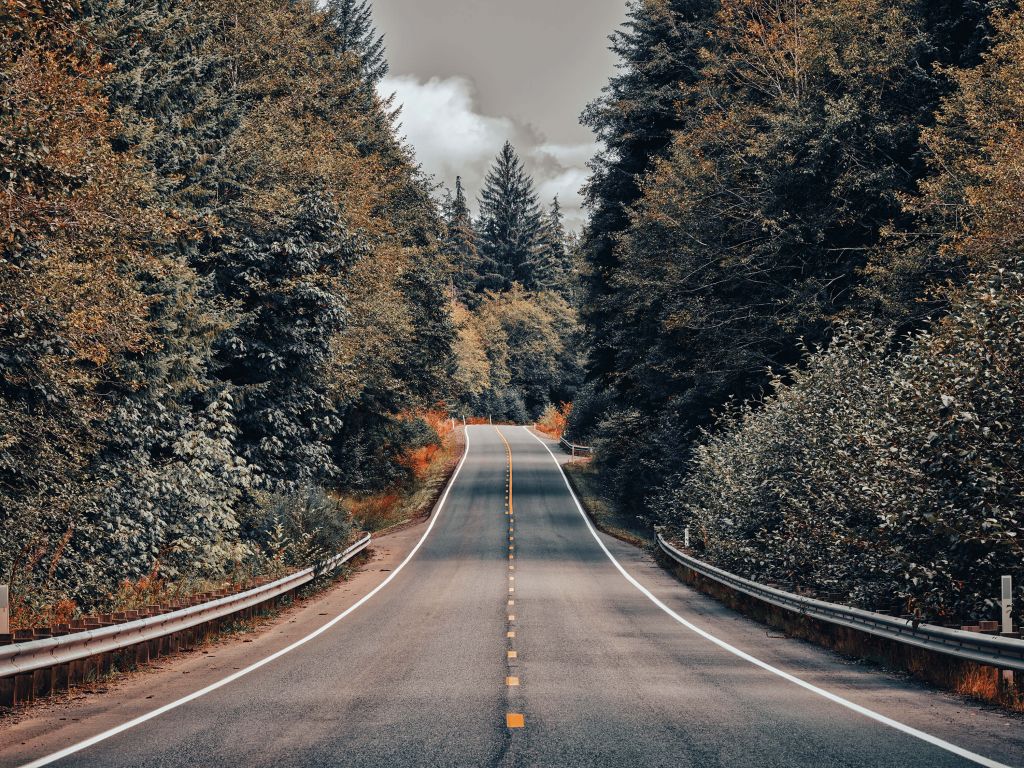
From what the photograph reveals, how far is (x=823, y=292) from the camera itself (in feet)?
108

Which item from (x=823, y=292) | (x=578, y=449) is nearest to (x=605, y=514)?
(x=823, y=292)

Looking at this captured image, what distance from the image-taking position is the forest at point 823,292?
12.9 meters

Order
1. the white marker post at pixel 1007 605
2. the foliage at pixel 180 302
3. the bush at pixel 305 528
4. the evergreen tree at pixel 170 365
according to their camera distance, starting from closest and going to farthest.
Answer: the white marker post at pixel 1007 605, the foliage at pixel 180 302, the evergreen tree at pixel 170 365, the bush at pixel 305 528

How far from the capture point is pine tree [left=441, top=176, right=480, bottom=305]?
13712 centimetres

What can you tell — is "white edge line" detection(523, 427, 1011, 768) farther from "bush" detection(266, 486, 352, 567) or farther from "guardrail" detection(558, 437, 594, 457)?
"guardrail" detection(558, 437, 594, 457)

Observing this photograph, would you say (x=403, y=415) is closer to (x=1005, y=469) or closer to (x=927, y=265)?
(x=927, y=265)

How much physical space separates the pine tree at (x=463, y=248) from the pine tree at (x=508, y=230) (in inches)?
58.5

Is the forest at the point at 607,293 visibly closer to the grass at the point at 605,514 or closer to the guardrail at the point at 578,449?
the grass at the point at 605,514

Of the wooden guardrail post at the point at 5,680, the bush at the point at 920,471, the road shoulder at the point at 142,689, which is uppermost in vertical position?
the bush at the point at 920,471

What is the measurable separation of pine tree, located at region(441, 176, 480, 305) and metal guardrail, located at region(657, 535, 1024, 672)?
11539cm

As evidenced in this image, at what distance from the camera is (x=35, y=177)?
1549 cm

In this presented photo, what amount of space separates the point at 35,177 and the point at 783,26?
3015cm

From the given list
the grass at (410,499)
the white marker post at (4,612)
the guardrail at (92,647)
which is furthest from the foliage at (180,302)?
the white marker post at (4,612)

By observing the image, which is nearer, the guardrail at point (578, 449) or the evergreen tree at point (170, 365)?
the evergreen tree at point (170, 365)
